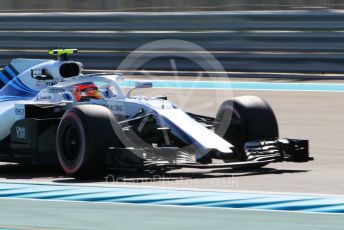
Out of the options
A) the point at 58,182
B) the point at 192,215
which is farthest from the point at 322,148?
the point at 192,215

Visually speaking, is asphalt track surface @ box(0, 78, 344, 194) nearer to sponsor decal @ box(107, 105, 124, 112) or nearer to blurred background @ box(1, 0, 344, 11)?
sponsor decal @ box(107, 105, 124, 112)

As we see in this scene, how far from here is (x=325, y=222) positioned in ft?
22.6

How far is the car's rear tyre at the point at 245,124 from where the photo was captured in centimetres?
990

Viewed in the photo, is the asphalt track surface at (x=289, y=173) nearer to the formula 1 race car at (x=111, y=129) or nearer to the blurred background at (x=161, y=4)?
the formula 1 race car at (x=111, y=129)

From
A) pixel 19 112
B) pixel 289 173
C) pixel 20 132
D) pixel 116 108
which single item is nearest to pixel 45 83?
pixel 19 112

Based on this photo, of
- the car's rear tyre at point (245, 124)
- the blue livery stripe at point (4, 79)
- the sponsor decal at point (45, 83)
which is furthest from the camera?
the blue livery stripe at point (4, 79)

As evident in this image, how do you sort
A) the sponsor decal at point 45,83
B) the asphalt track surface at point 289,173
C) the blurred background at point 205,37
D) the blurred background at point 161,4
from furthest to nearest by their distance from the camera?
the blurred background at point 161,4 → the blurred background at point 205,37 → the sponsor decal at point 45,83 → the asphalt track surface at point 289,173

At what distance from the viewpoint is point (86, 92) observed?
397 inches

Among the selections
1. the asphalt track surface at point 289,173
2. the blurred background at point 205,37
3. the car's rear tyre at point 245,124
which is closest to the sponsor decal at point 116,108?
the asphalt track surface at point 289,173

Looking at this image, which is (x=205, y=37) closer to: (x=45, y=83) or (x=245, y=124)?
(x=45, y=83)

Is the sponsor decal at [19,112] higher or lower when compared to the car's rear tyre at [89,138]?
higher

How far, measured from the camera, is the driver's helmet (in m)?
10.1

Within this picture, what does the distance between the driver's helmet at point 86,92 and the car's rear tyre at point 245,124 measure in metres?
1.26

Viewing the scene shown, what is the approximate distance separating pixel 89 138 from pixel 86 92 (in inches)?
42.1
